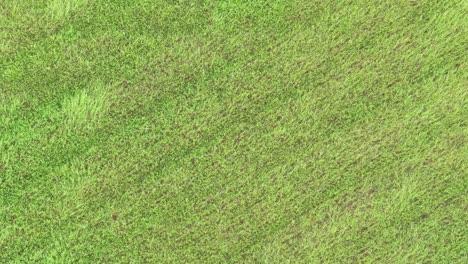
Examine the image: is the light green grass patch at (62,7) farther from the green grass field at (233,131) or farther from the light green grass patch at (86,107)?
the light green grass patch at (86,107)

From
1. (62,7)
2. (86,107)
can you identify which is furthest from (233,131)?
(62,7)

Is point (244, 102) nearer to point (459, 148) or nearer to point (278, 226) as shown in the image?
point (278, 226)

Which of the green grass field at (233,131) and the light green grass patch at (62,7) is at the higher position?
the light green grass patch at (62,7)

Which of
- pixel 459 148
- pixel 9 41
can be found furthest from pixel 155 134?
pixel 459 148

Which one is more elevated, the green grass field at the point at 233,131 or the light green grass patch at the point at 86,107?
the light green grass patch at the point at 86,107

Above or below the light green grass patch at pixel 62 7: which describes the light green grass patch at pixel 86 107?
below

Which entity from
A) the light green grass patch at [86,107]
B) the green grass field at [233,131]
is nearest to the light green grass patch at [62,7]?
the green grass field at [233,131]

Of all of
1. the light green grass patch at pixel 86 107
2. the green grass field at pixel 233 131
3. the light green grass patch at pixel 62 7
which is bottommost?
the green grass field at pixel 233 131

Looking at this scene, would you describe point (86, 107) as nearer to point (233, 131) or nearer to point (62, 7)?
point (62, 7)
